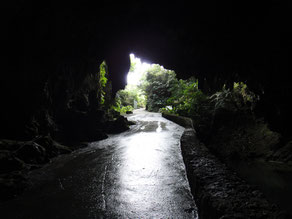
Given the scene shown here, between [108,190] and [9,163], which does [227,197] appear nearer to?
[108,190]

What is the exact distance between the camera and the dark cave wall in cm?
388

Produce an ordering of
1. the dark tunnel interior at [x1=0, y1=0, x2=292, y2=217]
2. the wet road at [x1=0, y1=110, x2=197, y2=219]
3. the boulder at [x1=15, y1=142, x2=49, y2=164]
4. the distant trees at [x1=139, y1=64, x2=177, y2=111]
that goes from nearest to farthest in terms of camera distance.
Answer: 1. the wet road at [x1=0, y1=110, x2=197, y2=219]
2. the dark tunnel interior at [x1=0, y1=0, x2=292, y2=217]
3. the boulder at [x1=15, y1=142, x2=49, y2=164]
4. the distant trees at [x1=139, y1=64, x2=177, y2=111]

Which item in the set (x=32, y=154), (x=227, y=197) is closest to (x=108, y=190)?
(x=227, y=197)

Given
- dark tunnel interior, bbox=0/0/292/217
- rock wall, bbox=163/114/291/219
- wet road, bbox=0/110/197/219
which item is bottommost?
wet road, bbox=0/110/197/219

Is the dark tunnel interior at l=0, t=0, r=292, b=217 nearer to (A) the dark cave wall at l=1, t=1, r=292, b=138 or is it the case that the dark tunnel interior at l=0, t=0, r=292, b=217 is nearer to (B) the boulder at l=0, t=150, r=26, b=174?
(A) the dark cave wall at l=1, t=1, r=292, b=138

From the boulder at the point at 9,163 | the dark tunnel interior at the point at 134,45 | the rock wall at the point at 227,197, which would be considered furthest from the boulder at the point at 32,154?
the rock wall at the point at 227,197

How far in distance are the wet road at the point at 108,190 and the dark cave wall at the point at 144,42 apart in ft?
9.03

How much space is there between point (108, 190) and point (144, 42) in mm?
6737

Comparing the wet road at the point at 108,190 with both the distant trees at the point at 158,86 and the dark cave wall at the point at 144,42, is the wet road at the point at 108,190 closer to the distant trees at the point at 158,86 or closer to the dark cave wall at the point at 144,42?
the dark cave wall at the point at 144,42

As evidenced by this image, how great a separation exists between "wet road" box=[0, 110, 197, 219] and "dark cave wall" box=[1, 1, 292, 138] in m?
2.75

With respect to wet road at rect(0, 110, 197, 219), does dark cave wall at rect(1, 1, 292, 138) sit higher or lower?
higher

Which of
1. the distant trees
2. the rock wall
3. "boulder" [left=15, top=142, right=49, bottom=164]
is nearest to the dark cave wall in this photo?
"boulder" [left=15, top=142, right=49, bottom=164]

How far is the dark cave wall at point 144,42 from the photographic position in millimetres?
3879

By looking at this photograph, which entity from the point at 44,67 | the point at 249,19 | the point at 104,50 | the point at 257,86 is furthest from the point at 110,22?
the point at 257,86
